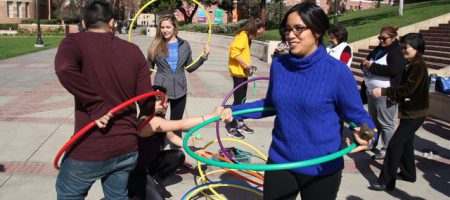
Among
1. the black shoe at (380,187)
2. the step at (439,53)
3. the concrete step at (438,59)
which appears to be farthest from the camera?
the step at (439,53)

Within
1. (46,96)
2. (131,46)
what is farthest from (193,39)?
(131,46)

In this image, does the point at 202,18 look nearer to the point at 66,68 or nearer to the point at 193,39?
the point at 193,39

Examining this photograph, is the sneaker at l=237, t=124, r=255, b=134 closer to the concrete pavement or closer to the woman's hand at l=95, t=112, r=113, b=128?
the concrete pavement

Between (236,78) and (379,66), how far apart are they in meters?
2.71

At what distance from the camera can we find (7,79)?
46.0 feet

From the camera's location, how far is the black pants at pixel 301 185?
2891mm

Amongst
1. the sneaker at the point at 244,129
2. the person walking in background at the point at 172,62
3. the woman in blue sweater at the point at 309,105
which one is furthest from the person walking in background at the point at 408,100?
the sneaker at the point at 244,129

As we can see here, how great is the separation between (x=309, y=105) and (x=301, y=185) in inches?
23.2

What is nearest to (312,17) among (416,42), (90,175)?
(90,175)

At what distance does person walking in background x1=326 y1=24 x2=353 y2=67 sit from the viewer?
6.35 metres

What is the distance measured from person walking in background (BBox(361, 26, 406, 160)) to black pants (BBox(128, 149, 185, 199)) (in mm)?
2789

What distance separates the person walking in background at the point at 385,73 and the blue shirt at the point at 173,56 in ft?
8.96

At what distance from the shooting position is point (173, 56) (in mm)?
5879

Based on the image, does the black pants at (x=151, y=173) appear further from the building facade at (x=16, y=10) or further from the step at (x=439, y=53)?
the building facade at (x=16, y=10)
